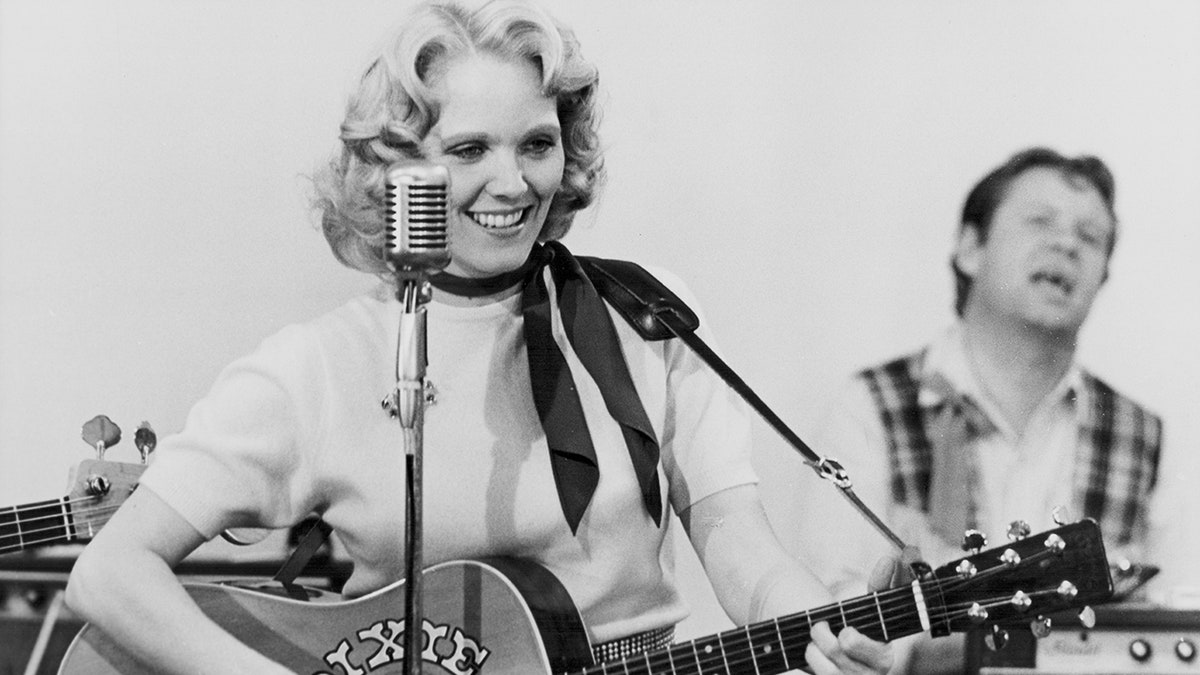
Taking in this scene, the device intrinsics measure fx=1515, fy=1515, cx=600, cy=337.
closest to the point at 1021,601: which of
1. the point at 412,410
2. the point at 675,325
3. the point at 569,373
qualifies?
the point at 675,325

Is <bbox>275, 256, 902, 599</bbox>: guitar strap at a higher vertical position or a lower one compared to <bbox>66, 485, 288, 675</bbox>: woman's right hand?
higher

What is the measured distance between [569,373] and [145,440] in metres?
0.74

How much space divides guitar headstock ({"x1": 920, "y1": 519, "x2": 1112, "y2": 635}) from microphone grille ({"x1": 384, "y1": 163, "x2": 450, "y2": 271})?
898mm

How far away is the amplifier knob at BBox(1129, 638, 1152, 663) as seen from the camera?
2547mm

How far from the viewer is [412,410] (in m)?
1.77

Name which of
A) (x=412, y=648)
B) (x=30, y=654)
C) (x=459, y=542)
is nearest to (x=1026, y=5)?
(x=459, y=542)

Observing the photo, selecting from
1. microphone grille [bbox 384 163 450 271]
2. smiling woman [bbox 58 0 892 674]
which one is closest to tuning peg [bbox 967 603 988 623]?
smiling woman [bbox 58 0 892 674]

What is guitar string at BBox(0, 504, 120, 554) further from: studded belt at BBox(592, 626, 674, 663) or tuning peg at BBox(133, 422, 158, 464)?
studded belt at BBox(592, 626, 674, 663)

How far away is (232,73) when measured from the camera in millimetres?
2648

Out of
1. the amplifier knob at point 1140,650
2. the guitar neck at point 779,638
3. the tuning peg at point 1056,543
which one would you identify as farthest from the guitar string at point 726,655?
the amplifier knob at point 1140,650

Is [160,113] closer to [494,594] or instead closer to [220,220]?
[220,220]

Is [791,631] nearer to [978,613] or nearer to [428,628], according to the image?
[978,613]

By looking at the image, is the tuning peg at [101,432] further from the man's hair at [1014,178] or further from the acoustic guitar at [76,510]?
the man's hair at [1014,178]

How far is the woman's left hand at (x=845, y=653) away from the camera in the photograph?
2121mm
